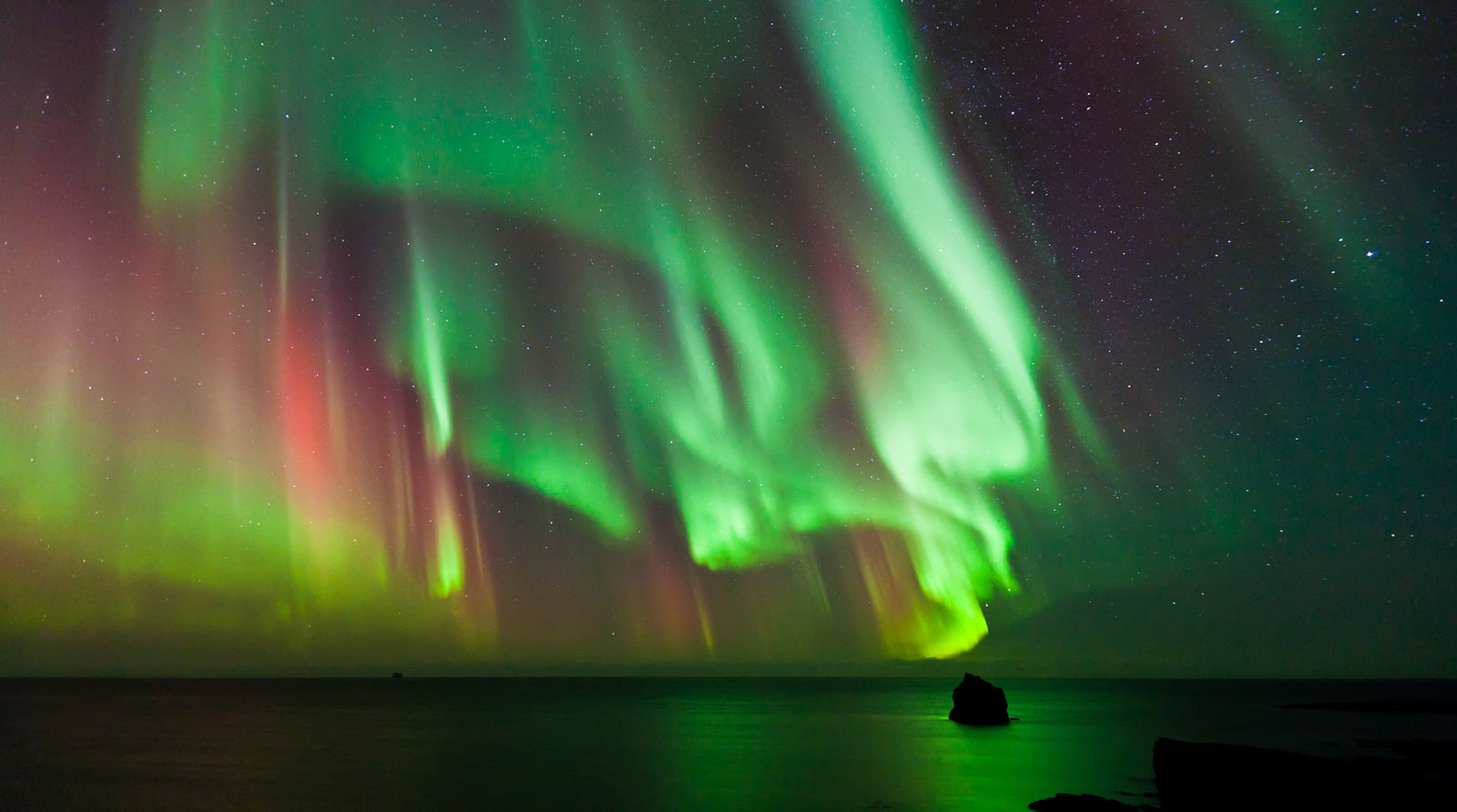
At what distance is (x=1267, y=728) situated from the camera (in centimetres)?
7194

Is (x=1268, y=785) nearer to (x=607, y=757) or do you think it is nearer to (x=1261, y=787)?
Result: (x=1261, y=787)

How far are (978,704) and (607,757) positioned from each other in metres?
37.1

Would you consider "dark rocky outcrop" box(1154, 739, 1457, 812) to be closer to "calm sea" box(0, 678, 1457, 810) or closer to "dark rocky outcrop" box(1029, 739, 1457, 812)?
"dark rocky outcrop" box(1029, 739, 1457, 812)

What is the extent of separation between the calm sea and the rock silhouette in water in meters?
1.97

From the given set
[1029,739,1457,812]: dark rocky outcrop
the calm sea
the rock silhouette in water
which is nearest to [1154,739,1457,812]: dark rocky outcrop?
[1029,739,1457,812]: dark rocky outcrop

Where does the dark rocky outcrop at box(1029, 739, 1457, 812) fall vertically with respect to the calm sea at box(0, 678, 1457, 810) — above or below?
below

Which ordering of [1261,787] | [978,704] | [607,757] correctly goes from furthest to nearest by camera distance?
1. [978,704]
2. [607,757]
3. [1261,787]

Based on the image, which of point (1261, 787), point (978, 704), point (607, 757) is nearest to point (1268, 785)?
point (1261, 787)

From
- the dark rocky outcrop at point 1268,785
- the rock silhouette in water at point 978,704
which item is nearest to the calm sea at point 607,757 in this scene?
the rock silhouette in water at point 978,704

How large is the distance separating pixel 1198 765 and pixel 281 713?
9743cm

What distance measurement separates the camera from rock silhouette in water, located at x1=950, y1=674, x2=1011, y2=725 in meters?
76.8

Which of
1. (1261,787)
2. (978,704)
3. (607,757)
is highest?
(978,704)

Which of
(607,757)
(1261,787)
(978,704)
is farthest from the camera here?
(978,704)

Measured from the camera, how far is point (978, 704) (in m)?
77.0
